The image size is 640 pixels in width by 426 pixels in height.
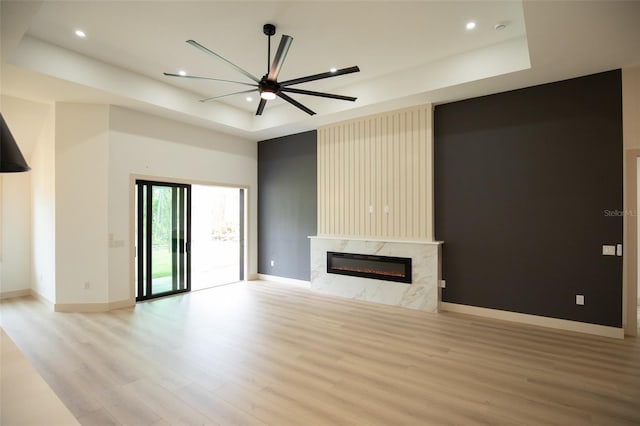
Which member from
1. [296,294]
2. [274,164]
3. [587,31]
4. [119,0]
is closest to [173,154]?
[274,164]

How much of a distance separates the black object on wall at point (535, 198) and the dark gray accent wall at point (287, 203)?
8.88ft

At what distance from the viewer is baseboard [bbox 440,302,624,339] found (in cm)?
408

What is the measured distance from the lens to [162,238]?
615 centimetres

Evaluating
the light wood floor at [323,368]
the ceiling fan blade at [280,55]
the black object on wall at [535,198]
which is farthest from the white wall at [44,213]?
the black object on wall at [535,198]

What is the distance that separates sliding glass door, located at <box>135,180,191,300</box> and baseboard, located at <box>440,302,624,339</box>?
193 inches

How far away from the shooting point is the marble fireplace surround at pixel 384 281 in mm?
5227

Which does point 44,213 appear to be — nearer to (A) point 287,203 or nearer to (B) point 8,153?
(A) point 287,203

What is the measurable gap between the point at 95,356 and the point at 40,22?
3.80 metres

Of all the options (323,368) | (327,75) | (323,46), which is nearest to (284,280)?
(323,368)

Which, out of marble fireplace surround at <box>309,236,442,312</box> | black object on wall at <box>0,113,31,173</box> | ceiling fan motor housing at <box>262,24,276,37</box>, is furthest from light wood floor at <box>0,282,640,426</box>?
ceiling fan motor housing at <box>262,24,276,37</box>

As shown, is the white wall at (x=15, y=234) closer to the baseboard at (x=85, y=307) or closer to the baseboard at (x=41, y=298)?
the baseboard at (x=41, y=298)

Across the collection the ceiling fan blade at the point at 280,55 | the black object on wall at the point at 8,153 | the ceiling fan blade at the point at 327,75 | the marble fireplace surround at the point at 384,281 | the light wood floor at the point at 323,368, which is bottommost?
the light wood floor at the point at 323,368

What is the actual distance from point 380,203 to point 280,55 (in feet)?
11.2

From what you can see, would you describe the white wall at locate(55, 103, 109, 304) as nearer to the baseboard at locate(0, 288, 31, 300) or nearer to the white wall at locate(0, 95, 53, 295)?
the white wall at locate(0, 95, 53, 295)
